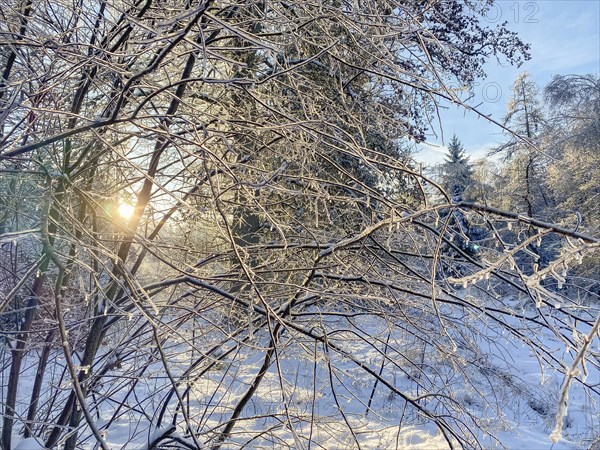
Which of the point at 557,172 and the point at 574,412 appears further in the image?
the point at 557,172

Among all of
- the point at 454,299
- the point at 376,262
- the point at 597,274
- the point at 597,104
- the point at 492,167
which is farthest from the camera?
the point at 492,167

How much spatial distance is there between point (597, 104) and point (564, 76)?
1173 mm

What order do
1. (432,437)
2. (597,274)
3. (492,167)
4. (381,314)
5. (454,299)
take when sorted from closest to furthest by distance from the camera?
1. (454,299)
2. (381,314)
3. (432,437)
4. (597,274)
5. (492,167)

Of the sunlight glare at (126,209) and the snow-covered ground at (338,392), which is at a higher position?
the sunlight glare at (126,209)

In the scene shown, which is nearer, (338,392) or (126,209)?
(126,209)

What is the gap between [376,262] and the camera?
2.11m

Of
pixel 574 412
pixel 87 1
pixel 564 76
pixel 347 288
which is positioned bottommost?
pixel 574 412

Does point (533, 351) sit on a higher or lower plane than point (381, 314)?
lower

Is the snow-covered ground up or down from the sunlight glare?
down

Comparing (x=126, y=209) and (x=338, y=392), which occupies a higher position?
(x=126, y=209)

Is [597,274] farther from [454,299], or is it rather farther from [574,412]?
[454,299]

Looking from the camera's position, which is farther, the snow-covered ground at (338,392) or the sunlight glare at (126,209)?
the sunlight glare at (126,209)

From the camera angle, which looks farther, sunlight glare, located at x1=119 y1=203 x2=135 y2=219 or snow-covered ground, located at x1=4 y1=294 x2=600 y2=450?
sunlight glare, located at x1=119 y1=203 x2=135 y2=219

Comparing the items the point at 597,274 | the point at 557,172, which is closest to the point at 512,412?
the point at 597,274
